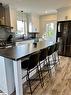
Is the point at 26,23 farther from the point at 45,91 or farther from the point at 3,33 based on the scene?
the point at 45,91

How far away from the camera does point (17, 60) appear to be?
1.65m

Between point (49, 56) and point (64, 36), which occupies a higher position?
point (64, 36)

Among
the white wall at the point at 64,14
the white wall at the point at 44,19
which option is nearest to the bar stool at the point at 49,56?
the white wall at the point at 64,14

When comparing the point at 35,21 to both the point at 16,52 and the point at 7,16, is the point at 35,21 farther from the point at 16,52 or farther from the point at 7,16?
the point at 16,52

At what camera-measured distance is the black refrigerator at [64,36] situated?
4942mm

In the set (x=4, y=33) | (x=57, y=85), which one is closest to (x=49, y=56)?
(x=57, y=85)

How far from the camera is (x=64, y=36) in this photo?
5.08 meters

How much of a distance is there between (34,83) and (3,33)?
3.10m

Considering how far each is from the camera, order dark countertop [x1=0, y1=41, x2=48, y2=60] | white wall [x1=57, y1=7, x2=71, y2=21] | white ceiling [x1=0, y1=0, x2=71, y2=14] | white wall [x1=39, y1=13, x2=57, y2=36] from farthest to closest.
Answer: white wall [x1=39, y1=13, x2=57, y2=36] < white wall [x1=57, y1=7, x2=71, y2=21] < white ceiling [x1=0, y1=0, x2=71, y2=14] < dark countertop [x1=0, y1=41, x2=48, y2=60]

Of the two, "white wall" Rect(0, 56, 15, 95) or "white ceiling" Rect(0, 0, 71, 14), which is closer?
"white wall" Rect(0, 56, 15, 95)

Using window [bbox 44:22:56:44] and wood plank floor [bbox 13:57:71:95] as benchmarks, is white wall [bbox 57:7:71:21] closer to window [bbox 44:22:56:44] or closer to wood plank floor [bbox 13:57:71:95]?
window [bbox 44:22:56:44]

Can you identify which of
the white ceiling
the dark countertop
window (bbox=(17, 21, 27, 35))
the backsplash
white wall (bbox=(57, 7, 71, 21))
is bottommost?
the dark countertop

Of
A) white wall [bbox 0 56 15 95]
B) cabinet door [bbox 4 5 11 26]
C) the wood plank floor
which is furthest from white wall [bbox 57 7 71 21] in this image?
white wall [bbox 0 56 15 95]

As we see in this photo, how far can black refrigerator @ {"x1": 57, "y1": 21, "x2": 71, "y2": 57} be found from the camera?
4.94 meters
